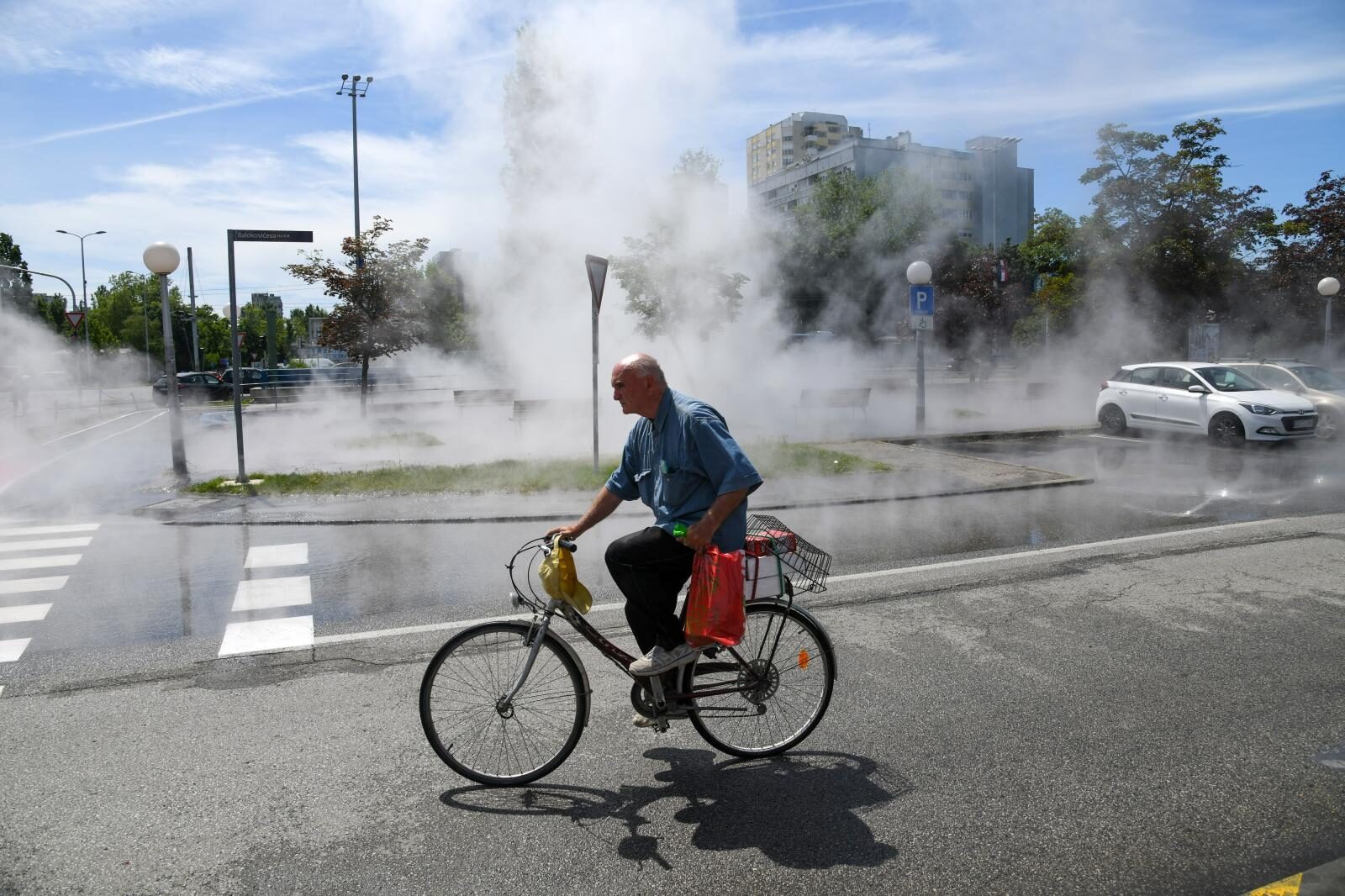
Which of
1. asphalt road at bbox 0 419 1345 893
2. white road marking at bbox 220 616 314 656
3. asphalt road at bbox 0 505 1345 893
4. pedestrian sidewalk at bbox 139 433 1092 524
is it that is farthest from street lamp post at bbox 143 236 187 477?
asphalt road at bbox 0 505 1345 893

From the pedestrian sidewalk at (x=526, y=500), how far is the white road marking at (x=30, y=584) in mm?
2296

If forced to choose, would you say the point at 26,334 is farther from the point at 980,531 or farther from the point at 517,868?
the point at 517,868

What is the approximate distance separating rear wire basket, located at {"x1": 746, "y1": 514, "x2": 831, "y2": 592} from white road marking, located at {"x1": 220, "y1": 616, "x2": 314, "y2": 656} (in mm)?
2978

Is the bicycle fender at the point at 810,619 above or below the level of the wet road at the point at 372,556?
above

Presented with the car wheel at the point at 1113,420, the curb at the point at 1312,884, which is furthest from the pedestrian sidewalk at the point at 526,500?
the curb at the point at 1312,884

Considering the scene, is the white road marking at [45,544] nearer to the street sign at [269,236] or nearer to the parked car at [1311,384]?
the street sign at [269,236]

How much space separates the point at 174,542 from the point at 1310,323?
92.1 feet

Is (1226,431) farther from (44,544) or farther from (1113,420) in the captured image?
(44,544)

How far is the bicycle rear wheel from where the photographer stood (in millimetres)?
3686

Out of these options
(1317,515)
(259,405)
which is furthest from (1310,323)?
(259,405)

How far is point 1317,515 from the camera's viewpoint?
Result: 8945 mm

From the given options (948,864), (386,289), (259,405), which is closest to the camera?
(948,864)

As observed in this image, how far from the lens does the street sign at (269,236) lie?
11016 millimetres

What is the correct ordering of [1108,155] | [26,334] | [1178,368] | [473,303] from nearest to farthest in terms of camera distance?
[1178,368] < [1108,155] < [473,303] < [26,334]
